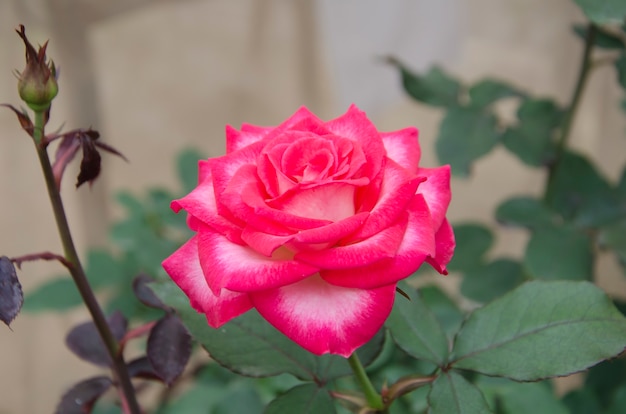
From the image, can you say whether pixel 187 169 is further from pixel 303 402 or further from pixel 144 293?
A: pixel 303 402

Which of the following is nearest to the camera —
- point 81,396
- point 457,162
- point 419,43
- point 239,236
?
point 239,236

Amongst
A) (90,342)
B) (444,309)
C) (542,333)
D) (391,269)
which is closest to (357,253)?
(391,269)

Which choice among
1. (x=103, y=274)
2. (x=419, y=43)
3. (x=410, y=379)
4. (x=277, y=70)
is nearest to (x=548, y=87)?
(x=419, y=43)

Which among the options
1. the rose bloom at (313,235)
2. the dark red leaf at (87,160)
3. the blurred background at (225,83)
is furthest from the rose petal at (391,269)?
the blurred background at (225,83)

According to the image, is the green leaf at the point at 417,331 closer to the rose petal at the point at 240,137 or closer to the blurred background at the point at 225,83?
the rose petal at the point at 240,137

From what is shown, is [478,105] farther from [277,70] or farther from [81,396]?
[277,70]

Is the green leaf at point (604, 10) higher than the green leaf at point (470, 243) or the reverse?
higher

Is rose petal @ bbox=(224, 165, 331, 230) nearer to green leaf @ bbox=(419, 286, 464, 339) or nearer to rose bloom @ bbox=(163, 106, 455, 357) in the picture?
rose bloom @ bbox=(163, 106, 455, 357)
